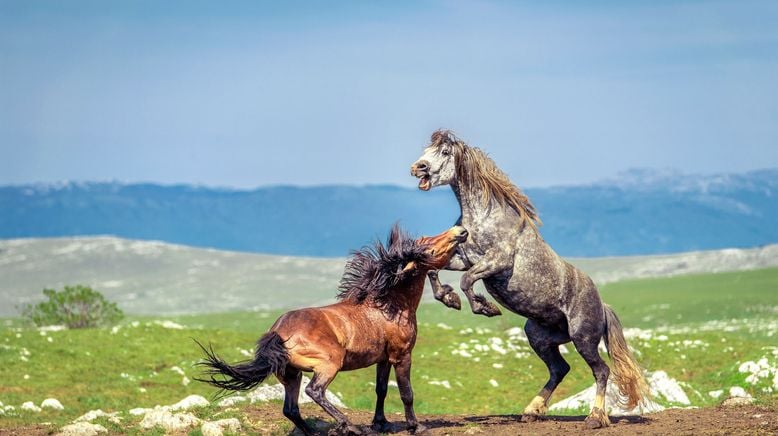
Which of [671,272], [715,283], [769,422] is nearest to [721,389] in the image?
[769,422]

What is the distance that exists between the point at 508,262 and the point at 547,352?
Answer: 6.50 ft

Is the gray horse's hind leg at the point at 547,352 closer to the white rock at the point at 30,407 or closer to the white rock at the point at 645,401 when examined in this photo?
the white rock at the point at 645,401

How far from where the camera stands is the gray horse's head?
48.1ft

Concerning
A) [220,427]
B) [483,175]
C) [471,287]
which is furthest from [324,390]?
[483,175]

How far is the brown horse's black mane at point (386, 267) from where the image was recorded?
14180mm

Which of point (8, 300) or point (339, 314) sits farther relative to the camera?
point (8, 300)

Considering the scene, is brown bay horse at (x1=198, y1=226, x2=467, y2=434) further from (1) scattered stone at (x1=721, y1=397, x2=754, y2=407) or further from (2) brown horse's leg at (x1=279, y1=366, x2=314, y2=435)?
(1) scattered stone at (x1=721, y1=397, x2=754, y2=407)

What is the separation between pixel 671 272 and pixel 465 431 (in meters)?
105

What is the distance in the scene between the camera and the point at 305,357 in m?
13.0

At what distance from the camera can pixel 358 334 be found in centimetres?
1362

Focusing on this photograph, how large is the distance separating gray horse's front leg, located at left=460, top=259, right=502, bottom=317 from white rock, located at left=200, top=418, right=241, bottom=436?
3.44 m

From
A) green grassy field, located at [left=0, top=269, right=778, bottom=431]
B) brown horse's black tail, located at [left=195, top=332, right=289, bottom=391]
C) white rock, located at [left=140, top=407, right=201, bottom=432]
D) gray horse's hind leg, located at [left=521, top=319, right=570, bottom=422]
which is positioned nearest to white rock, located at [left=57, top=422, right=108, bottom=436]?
white rock, located at [left=140, top=407, right=201, bottom=432]

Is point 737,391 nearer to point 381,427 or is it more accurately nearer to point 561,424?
point 561,424

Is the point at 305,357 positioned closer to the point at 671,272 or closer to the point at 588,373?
the point at 588,373
